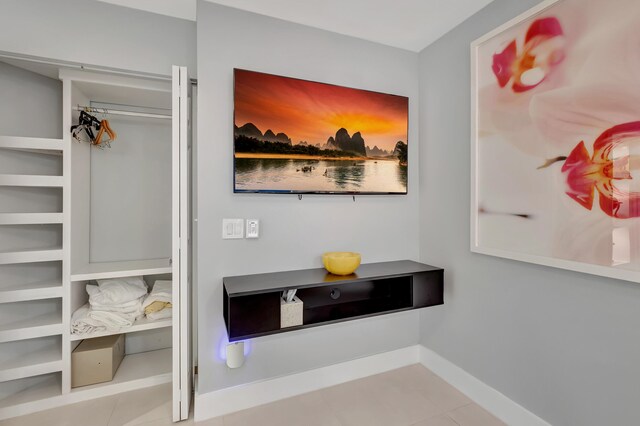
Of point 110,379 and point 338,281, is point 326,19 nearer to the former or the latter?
point 338,281

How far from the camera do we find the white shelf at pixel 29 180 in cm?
A: 171

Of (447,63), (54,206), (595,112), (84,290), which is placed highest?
(447,63)

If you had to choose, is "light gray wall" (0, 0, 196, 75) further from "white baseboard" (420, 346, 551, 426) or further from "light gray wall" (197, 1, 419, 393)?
Result: "white baseboard" (420, 346, 551, 426)

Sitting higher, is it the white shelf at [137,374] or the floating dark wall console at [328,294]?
the floating dark wall console at [328,294]

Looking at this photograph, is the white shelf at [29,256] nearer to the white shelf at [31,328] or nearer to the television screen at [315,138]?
the white shelf at [31,328]

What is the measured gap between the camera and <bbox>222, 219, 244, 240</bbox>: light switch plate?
6.03ft

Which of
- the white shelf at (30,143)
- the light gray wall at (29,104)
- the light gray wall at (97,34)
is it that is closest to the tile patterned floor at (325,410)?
the white shelf at (30,143)

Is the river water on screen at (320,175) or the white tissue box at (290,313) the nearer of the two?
the white tissue box at (290,313)

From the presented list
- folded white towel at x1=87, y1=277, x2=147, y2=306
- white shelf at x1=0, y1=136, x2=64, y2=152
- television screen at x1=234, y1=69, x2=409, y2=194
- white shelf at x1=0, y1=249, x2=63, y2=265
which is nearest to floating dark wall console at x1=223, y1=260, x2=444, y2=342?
television screen at x1=234, y1=69, x2=409, y2=194

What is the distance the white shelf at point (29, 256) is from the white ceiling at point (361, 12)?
4.94ft

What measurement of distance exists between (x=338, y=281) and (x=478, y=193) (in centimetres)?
101

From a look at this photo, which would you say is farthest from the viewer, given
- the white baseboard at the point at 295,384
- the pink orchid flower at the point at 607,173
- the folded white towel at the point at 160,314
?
the folded white towel at the point at 160,314

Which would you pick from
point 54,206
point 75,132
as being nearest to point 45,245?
point 54,206

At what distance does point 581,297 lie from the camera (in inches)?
56.2
